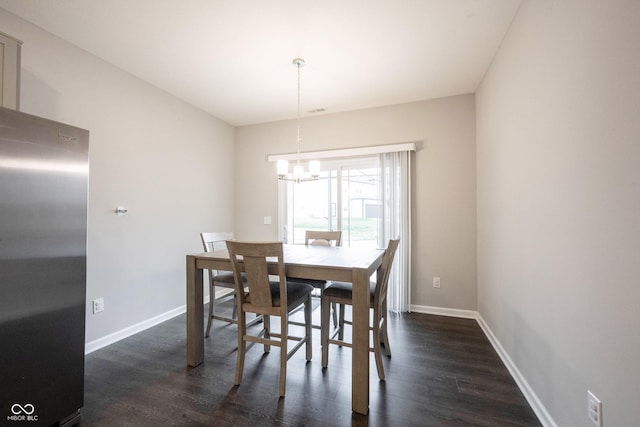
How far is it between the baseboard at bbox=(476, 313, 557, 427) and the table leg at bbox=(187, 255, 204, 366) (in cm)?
236

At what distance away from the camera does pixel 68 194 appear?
1516mm

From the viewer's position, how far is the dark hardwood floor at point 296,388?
1590 millimetres

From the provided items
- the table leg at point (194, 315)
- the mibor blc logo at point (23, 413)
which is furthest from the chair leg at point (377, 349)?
the mibor blc logo at point (23, 413)

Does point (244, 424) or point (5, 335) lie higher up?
point (5, 335)

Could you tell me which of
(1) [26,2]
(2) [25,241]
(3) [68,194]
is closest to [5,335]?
(2) [25,241]

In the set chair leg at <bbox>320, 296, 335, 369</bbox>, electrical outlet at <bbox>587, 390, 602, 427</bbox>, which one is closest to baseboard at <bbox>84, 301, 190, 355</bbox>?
chair leg at <bbox>320, 296, 335, 369</bbox>

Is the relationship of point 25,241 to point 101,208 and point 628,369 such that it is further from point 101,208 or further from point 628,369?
point 628,369

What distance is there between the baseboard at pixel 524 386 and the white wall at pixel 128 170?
342 centimetres

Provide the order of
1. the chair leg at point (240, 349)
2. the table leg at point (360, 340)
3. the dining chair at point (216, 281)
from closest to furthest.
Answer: the table leg at point (360, 340), the chair leg at point (240, 349), the dining chair at point (216, 281)

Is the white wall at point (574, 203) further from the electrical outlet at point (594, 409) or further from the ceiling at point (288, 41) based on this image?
the ceiling at point (288, 41)

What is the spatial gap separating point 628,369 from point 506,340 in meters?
1.38

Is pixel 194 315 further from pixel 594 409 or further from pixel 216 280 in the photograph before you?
pixel 594 409

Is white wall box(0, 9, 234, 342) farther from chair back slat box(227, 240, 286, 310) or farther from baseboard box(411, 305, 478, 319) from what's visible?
baseboard box(411, 305, 478, 319)

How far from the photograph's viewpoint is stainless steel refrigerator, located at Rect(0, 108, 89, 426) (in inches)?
50.4
